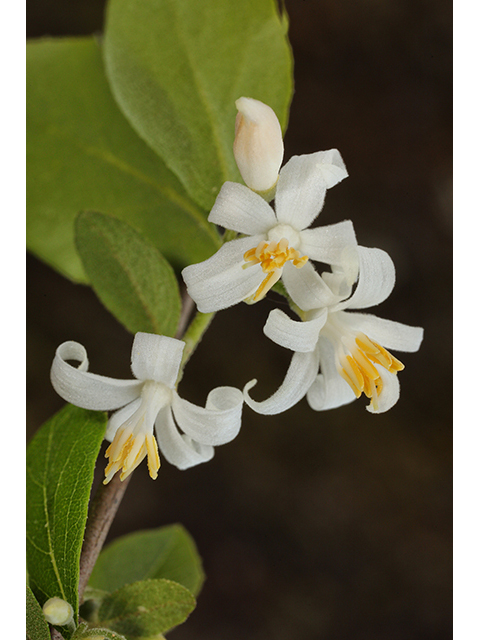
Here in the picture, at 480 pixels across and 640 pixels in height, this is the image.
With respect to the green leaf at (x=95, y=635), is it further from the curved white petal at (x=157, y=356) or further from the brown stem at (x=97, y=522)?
the curved white petal at (x=157, y=356)

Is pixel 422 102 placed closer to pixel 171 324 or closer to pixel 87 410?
pixel 171 324

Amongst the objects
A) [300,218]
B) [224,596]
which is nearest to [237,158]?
[300,218]

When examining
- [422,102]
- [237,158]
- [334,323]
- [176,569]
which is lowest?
[176,569]

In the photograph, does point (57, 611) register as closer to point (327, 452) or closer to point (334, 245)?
point (334, 245)

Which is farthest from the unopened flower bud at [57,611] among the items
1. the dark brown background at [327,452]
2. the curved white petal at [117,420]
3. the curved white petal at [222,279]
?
the dark brown background at [327,452]

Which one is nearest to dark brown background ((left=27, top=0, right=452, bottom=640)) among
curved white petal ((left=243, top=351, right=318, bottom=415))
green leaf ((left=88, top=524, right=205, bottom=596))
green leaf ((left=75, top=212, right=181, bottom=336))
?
green leaf ((left=88, top=524, right=205, bottom=596))

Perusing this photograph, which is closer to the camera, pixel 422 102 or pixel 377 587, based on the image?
pixel 422 102
